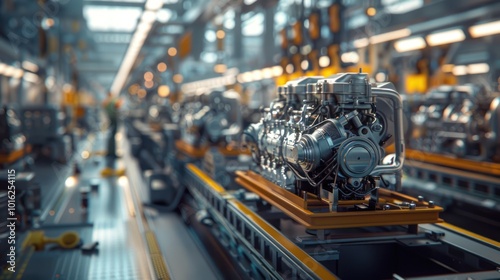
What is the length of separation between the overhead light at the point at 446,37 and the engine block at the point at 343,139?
5.95 metres

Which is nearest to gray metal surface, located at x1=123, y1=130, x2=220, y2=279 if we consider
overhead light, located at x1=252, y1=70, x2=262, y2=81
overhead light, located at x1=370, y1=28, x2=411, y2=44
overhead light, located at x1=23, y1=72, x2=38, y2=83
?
overhead light, located at x1=370, y1=28, x2=411, y2=44

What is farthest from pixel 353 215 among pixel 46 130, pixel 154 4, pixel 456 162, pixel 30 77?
pixel 30 77

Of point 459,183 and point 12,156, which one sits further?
point 12,156

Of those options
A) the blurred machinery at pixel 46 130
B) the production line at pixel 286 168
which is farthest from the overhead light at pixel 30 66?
the blurred machinery at pixel 46 130

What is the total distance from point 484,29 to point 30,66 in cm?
1325

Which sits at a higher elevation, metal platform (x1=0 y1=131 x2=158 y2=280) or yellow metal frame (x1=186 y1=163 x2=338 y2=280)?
yellow metal frame (x1=186 y1=163 x2=338 y2=280)

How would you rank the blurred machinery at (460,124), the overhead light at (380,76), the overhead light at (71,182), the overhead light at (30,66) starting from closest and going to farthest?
1. the blurred machinery at (460,124)
2. the overhead light at (380,76)
3. the overhead light at (71,182)
4. the overhead light at (30,66)

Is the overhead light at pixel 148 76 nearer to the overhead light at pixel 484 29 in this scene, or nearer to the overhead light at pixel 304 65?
the overhead light at pixel 304 65

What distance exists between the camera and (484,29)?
342 inches

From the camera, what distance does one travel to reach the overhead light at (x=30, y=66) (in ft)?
48.2

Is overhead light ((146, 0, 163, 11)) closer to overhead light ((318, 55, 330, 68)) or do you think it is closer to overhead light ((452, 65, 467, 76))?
overhead light ((318, 55, 330, 68))

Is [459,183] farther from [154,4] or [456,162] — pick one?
[154,4]

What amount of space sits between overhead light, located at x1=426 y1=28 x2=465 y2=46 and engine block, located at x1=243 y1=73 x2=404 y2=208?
234 inches

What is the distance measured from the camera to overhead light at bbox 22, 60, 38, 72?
14686mm
